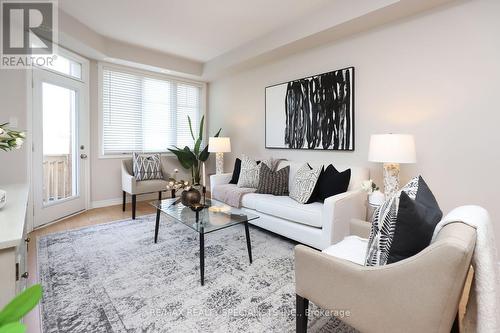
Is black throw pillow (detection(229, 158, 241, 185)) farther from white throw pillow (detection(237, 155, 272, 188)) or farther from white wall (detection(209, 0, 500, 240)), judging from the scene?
white wall (detection(209, 0, 500, 240))

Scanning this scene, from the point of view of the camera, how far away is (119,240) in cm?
289

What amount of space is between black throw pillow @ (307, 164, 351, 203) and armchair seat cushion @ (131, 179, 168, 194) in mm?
2547

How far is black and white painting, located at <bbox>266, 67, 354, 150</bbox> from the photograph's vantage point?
3.24 metres

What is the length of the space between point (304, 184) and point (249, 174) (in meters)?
0.97

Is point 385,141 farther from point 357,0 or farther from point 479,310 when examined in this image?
point 479,310

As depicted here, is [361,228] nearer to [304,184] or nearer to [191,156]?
[304,184]

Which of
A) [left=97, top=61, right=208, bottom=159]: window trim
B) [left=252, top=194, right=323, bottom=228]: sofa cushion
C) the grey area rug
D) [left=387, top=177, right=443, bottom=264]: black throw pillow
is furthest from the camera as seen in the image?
[left=97, top=61, right=208, bottom=159]: window trim

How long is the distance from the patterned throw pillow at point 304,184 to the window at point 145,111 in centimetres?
316

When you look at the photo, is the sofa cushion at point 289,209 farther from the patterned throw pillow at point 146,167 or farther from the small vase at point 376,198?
the patterned throw pillow at point 146,167

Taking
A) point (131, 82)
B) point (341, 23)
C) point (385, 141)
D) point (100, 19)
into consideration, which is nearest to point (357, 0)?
point (341, 23)

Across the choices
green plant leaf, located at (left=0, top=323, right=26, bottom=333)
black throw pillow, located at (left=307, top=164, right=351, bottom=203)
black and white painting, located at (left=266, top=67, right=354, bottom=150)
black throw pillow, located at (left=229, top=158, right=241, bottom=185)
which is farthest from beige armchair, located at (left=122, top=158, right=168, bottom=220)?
green plant leaf, located at (left=0, top=323, right=26, bottom=333)

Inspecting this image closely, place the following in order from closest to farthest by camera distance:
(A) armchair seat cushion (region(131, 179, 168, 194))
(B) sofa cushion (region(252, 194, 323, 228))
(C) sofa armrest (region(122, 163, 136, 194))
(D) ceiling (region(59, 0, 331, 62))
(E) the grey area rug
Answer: (E) the grey area rug, (B) sofa cushion (region(252, 194, 323, 228)), (D) ceiling (region(59, 0, 331, 62)), (C) sofa armrest (region(122, 163, 136, 194)), (A) armchair seat cushion (region(131, 179, 168, 194))

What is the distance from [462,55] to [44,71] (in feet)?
15.6

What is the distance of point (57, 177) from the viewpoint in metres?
3.73
